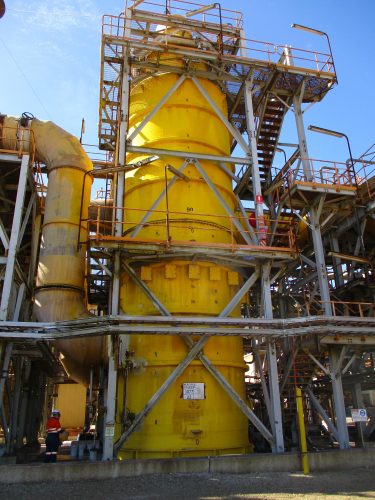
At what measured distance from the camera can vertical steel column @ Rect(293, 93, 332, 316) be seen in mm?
12789

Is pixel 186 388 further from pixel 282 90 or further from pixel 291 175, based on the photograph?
pixel 282 90

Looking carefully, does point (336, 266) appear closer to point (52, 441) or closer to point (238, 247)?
point (238, 247)

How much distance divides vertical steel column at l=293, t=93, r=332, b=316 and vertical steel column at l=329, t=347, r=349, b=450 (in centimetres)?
121

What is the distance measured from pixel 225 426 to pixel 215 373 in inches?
51.2

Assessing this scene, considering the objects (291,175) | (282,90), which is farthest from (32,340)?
(282,90)

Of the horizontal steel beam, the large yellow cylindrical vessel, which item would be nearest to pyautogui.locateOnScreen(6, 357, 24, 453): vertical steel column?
the large yellow cylindrical vessel

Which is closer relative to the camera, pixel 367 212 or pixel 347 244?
pixel 367 212

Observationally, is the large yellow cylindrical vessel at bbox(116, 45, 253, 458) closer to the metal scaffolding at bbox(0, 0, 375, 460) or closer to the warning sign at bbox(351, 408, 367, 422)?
the metal scaffolding at bbox(0, 0, 375, 460)

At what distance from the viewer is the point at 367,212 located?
15.5m

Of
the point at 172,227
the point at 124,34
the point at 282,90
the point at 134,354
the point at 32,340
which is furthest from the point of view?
the point at 282,90

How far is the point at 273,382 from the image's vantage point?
10.7 metres

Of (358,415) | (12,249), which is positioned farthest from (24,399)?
(358,415)

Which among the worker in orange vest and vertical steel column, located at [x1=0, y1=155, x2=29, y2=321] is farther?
vertical steel column, located at [x1=0, y1=155, x2=29, y2=321]

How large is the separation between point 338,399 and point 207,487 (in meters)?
5.10
